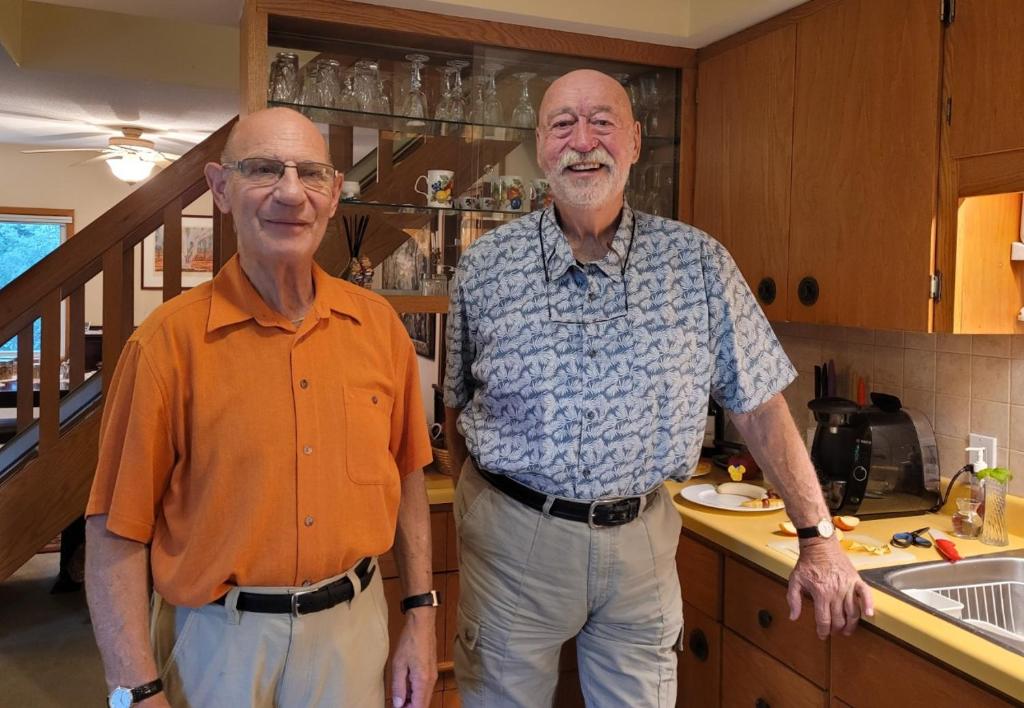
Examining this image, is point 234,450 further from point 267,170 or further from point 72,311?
point 72,311

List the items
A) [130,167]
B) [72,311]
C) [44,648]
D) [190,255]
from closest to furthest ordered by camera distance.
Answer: [72,311] → [44,648] → [130,167] → [190,255]

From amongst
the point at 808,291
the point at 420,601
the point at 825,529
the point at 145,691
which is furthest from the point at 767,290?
the point at 145,691

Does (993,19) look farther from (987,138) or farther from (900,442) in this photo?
(900,442)

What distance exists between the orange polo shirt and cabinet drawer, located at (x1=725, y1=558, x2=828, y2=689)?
0.97 m

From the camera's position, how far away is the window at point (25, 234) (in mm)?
7660

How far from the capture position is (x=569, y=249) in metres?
1.70

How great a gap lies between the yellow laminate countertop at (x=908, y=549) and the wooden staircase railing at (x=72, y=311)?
1239 millimetres

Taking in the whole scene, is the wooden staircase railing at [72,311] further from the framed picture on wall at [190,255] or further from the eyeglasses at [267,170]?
the framed picture on wall at [190,255]

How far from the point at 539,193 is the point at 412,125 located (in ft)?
1.46

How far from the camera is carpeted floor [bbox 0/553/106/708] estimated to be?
128 inches

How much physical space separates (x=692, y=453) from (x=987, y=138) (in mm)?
900

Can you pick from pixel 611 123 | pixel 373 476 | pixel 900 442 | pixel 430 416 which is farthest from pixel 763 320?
pixel 430 416

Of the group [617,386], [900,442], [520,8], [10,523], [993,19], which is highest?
[520,8]

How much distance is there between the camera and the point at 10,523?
2.96 meters
